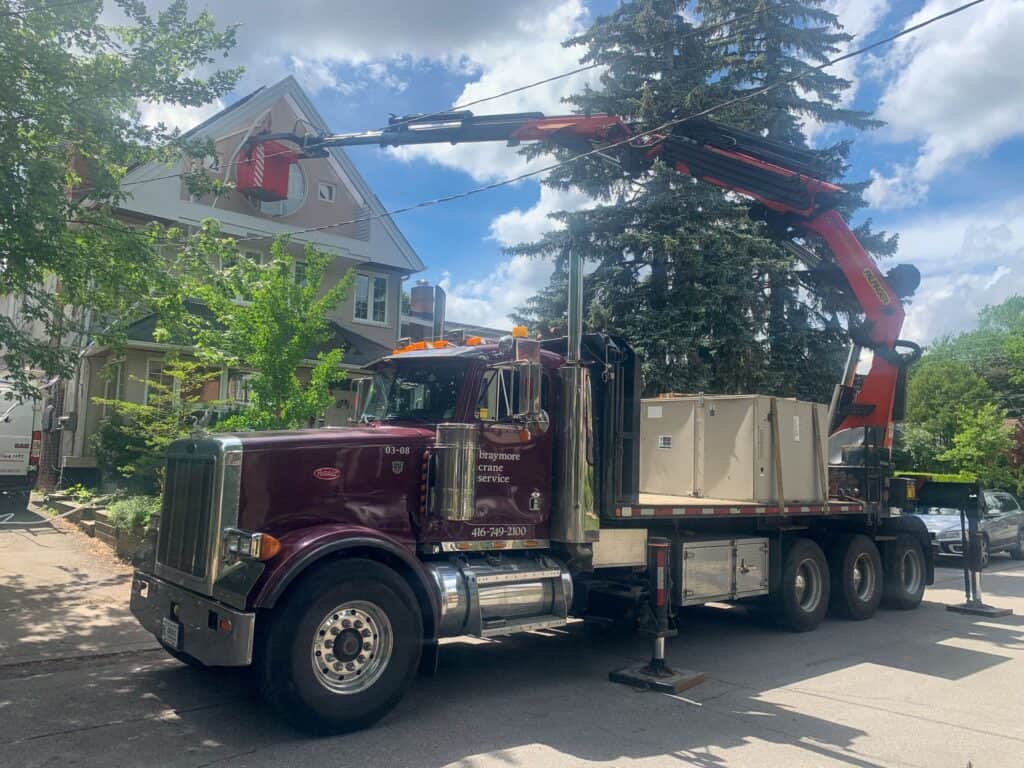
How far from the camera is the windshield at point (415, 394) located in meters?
7.06

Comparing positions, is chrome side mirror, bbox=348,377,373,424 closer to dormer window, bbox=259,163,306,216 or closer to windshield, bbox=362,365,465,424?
windshield, bbox=362,365,465,424

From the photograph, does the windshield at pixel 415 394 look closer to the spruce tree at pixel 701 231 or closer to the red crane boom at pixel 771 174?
the red crane boom at pixel 771 174

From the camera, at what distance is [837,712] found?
6398 mm

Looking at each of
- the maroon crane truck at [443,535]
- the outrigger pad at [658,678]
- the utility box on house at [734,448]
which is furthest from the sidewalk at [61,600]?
the utility box on house at [734,448]

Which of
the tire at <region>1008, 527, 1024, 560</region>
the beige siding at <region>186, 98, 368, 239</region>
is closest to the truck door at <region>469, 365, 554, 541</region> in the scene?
the beige siding at <region>186, 98, 368, 239</region>

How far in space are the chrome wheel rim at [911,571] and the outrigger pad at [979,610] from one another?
52 cm

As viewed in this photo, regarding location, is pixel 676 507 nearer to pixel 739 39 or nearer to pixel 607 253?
pixel 607 253

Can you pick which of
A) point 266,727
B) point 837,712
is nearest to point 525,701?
point 266,727

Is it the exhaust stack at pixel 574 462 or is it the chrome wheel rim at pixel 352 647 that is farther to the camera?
the exhaust stack at pixel 574 462

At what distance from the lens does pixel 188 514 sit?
20.0 feet

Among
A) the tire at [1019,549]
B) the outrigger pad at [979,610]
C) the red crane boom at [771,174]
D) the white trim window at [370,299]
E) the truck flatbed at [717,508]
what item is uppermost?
the white trim window at [370,299]

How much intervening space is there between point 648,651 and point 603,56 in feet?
47.2

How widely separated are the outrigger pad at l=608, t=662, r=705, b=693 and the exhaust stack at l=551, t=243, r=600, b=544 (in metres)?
1.19

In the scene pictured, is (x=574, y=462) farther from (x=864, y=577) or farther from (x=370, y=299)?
(x=370, y=299)
